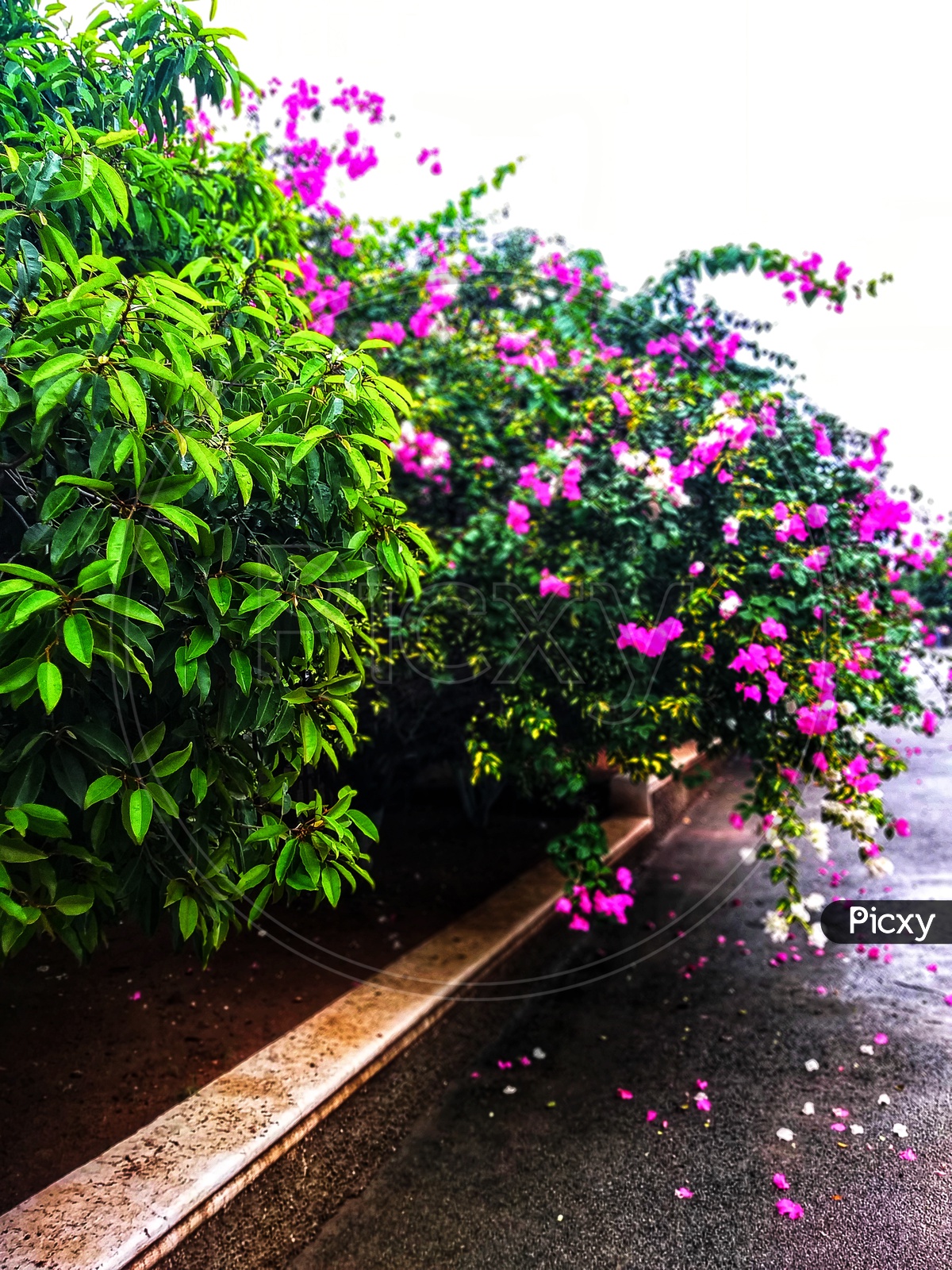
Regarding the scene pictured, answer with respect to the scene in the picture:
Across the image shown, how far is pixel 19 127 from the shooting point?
95.1 inches

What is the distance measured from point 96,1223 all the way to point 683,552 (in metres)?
3.82

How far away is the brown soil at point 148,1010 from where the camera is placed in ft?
10.9

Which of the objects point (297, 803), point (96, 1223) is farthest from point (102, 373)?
point (96, 1223)

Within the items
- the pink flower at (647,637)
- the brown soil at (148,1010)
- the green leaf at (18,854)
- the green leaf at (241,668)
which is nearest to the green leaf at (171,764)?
the green leaf at (241,668)

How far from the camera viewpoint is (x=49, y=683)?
1604 millimetres

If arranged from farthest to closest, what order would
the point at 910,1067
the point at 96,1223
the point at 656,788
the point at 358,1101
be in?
the point at 656,788 → the point at 910,1067 → the point at 358,1101 → the point at 96,1223

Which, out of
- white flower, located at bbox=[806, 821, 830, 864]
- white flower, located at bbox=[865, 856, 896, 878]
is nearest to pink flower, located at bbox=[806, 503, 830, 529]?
white flower, located at bbox=[806, 821, 830, 864]

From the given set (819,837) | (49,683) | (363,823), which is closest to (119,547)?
(49,683)

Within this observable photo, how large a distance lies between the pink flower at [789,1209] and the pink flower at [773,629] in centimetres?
229

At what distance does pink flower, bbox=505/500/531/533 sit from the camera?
459 centimetres

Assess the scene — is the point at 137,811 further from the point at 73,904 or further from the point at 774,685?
the point at 774,685

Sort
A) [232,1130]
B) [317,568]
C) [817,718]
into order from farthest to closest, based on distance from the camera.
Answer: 1. [817,718]
2. [232,1130]
3. [317,568]

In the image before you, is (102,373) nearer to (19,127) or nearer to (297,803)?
(297,803)

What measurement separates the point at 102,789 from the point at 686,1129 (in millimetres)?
3135
